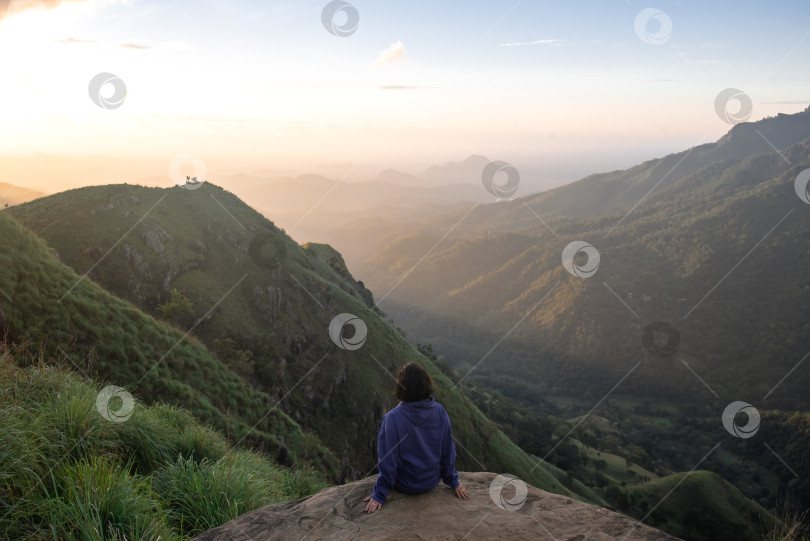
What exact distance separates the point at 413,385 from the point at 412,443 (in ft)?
2.58

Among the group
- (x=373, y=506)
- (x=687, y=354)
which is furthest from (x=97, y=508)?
(x=687, y=354)

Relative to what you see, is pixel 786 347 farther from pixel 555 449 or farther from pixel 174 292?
pixel 174 292

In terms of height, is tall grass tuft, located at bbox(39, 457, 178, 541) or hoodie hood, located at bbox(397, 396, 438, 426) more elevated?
hoodie hood, located at bbox(397, 396, 438, 426)

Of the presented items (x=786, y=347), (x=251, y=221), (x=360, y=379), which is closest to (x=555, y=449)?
(x=360, y=379)

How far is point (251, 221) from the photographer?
4650 centimetres

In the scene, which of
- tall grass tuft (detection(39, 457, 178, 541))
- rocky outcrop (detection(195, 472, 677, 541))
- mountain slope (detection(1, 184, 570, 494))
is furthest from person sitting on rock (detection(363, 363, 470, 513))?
mountain slope (detection(1, 184, 570, 494))

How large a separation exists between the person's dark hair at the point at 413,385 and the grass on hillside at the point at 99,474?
2726 millimetres

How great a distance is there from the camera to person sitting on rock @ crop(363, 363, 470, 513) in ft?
18.4

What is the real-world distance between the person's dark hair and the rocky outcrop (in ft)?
4.56

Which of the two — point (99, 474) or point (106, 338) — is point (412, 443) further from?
point (106, 338)

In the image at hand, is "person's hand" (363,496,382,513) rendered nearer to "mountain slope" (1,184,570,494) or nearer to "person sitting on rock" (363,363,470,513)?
"person sitting on rock" (363,363,470,513)

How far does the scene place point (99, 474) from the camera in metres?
4.64

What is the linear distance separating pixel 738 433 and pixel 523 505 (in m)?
166

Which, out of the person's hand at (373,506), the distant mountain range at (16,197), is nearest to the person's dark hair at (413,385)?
the person's hand at (373,506)
